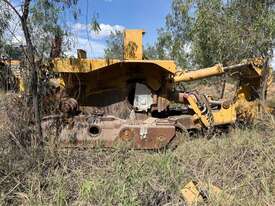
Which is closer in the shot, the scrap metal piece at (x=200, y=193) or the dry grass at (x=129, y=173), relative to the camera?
the scrap metal piece at (x=200, y=193)

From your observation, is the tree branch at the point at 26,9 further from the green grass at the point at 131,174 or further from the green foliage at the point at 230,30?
the green foliage at the point at 230,30

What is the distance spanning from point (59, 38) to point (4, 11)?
0.86 m

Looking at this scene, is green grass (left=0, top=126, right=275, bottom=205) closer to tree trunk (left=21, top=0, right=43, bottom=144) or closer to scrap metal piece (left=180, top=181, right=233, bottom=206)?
scrap metal piece (left=180, top=181, right=233, bottom=206)

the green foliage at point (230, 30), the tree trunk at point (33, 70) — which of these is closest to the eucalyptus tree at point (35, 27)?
the tree trunk at point (33, 70)

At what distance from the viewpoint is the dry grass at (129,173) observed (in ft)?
14.7

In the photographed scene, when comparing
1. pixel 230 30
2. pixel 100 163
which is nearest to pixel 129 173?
pixel 100 163

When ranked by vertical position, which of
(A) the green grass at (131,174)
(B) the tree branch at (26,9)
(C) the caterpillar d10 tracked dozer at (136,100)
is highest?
(B) the tree branch at (26,9)

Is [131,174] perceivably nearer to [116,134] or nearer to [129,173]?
[129,173]

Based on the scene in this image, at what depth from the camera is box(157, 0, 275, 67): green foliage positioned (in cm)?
976

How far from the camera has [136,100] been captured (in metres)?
7.80

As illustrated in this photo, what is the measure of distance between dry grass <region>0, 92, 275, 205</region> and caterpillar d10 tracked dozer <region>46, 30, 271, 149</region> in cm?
58

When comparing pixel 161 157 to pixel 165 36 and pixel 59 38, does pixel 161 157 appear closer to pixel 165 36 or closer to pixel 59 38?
pixel 59 38

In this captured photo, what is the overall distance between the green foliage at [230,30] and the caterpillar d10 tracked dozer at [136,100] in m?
1.63

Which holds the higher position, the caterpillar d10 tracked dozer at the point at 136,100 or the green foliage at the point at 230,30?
the green foliage at the point at 230,30
